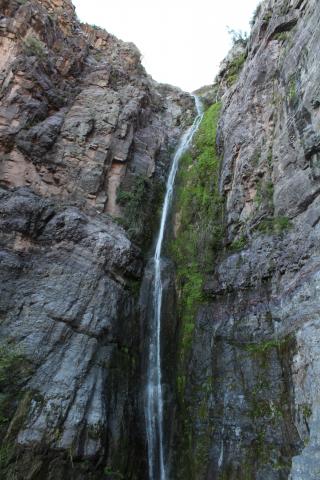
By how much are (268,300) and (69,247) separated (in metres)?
6.52

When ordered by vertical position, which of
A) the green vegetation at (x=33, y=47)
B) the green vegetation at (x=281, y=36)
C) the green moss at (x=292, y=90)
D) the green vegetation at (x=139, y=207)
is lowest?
the green vegetation at (x=139, y=207)

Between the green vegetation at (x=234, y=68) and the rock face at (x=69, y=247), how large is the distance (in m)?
4.89

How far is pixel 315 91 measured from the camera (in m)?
→ 9.81

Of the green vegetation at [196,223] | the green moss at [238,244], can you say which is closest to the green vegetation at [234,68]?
the green vegetation at [196,223]

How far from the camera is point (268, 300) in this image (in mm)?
9398

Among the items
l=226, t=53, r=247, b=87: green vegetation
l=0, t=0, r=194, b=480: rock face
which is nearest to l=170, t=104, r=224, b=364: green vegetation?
l=0, t=0, r=194, b=480: rock face

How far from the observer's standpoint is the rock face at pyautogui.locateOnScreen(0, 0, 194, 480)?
26.5 feet

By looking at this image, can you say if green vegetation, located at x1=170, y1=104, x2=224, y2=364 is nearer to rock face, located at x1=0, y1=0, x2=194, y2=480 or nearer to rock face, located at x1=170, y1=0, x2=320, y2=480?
rock face, located at x1=170, y1=0, x2=320, y2=480

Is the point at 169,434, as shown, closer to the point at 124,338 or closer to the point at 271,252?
the point at 124,338

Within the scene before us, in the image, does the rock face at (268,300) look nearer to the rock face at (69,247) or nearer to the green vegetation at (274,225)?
the green vegetation at (274,225)

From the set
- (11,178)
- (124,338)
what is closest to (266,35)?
(11,178)

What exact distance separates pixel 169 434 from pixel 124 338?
2.93 meters

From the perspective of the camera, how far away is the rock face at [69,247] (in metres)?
8.07

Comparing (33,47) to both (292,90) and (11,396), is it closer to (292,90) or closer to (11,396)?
(292,90)
